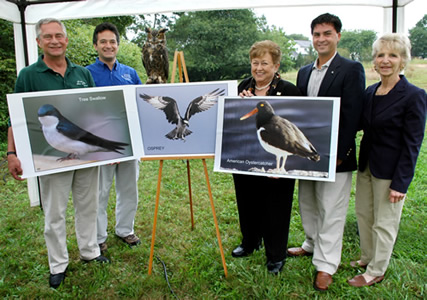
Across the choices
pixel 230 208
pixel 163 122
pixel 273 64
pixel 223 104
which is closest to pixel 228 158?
pixel 223 104

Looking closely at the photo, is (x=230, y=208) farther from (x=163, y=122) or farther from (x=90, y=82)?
(x=90, y=82)

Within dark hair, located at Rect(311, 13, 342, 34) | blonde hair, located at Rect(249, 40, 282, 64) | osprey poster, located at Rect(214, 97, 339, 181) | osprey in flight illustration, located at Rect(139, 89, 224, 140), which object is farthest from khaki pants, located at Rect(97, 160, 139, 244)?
dark hair, located at Rect(311, 13, 342, 34)

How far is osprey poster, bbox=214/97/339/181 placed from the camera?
226 centimetres

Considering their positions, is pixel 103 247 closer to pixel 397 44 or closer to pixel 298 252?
pixel 298 252

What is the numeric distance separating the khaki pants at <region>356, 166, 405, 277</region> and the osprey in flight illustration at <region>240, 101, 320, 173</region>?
53 cm

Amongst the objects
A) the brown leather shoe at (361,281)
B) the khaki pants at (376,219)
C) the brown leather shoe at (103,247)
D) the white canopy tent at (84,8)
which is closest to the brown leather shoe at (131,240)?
the brown leather shoe at (103,247)

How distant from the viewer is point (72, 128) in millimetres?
2438

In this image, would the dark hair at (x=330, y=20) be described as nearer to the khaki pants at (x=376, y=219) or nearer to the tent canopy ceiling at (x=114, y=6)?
the khaki pants at (x=376, y=219)

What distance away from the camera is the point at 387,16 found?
323cm

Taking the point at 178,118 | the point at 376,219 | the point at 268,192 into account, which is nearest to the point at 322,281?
the point at 376,219

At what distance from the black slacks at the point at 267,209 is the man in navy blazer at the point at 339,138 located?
25 cm

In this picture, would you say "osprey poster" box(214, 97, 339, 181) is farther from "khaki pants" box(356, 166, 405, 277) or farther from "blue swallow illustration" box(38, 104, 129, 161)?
"blue swallow illustration" box(38, 104, 129, 161)

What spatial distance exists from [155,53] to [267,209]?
1.70 meters

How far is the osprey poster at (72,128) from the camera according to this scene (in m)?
2.29
